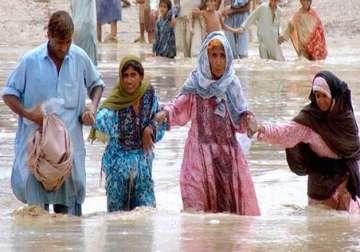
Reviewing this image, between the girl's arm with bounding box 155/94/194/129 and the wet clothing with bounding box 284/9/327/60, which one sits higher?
the girl's arm with bounding box 155/94/194/129

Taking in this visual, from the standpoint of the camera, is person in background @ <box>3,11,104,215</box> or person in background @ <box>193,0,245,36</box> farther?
person in background @ <box>193,0,245,36</box>

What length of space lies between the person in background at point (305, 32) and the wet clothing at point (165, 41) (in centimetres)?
199

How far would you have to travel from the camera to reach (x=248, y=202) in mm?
7797

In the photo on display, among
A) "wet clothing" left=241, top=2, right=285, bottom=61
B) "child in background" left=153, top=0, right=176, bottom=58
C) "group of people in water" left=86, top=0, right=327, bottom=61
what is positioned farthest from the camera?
"child in background" left=153, top=0, right=176, bottom=58

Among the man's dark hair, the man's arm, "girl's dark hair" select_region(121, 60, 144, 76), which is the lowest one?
the man's arm

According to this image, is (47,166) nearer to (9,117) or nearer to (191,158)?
(191,158)

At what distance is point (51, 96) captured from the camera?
7.42 meters

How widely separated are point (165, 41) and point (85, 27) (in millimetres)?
4798

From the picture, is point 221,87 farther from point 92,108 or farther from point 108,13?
point 108,13

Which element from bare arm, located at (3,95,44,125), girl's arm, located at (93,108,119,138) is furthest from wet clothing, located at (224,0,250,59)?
bare arm, located at (3,95,44,125)

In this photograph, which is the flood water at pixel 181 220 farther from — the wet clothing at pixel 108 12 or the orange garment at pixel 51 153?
the wet clothing at pixel 108 12

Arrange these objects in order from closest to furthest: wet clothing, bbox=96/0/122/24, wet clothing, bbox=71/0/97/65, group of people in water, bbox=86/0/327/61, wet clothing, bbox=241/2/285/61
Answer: wet clothing, bbox=71/0/97/65 → group of people in water, bbox=86/0/327/61 → wet clothing, bbox=241/2/285/61 → wet clothing, bbox=96/0/122/24

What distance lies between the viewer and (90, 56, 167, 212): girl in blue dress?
Answer: 302 inches

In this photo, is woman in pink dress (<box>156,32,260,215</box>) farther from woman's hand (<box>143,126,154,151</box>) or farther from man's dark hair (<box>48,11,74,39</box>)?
man's dark hair (<box>48,11,74,39</box>)
